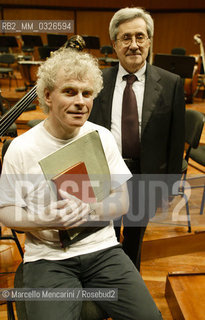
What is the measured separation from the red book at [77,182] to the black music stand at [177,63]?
4.20m

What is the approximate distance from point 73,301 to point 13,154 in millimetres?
614

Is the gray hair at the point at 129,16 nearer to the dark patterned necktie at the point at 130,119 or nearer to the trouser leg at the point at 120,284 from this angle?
the dark patterned necktie at the point at 130,119

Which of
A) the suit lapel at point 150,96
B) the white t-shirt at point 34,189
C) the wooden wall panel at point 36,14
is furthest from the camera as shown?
the wooden wall panel at point 36,14

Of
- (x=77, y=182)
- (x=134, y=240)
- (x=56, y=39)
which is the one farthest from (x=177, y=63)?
(x=77, y=182)

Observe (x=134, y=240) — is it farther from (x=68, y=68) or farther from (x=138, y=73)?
(x=68, y=68)

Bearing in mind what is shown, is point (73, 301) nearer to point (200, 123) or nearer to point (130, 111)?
point (130, 111)

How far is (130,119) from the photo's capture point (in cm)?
163

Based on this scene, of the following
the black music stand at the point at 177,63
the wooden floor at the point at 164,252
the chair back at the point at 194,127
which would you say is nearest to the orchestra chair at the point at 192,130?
the chair back at the point at 194,127

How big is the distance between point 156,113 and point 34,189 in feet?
2.85

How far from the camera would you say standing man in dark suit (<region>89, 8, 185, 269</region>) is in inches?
61.9

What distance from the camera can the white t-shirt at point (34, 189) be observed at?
1.11m

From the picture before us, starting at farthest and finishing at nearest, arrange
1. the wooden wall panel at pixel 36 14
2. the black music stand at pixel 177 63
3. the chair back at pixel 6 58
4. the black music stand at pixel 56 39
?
the wooden wall panel at pixel 36 14 < the chair back at pixel 6 58 < the black music stand at pixel 56 39 < the black music stand at pixel 177 63

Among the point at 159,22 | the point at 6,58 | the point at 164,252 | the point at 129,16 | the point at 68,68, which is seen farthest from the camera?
the point at 159,22

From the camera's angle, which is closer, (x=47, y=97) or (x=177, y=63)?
(x=47, y=97)
